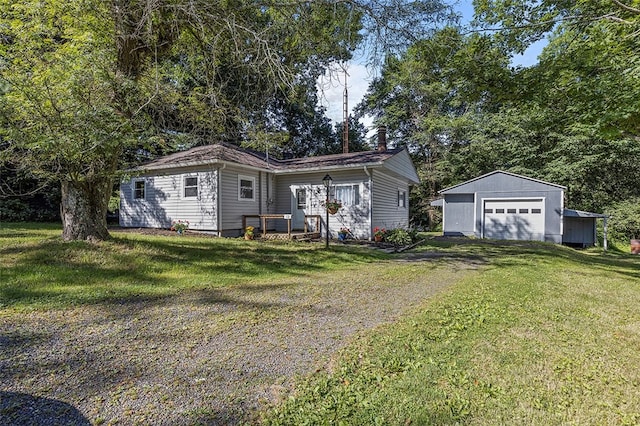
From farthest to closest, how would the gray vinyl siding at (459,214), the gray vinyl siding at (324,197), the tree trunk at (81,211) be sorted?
the gray vinyl siding at (459,214)
the gray vinyl siding at (324,197)
the tree trunk at (81,211)

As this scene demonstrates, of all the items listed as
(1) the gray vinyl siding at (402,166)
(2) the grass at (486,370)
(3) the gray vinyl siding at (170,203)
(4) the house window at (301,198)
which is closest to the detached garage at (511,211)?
(1) the gray vinyl siding at (402,166)

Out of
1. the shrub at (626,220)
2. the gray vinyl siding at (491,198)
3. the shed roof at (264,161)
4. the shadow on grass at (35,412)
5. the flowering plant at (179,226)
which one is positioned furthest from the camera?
the shrub at (626,220)

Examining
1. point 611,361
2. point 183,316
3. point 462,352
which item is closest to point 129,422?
point 183,316

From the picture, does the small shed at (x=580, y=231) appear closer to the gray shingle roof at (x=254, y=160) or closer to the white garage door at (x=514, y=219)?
the white garage door at (x=514, y=219)

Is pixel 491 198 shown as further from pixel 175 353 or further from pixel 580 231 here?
pixel 175 353

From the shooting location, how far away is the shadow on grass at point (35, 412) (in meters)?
1.99

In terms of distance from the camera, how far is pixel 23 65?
562 centimetres

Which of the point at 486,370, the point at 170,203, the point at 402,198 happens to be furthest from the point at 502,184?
the point at 486,370

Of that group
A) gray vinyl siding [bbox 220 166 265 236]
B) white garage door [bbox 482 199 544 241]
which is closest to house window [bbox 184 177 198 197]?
gray vinyl siding [bbox 220 166 265 236]

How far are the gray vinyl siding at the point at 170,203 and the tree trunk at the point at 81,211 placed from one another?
4.68 m

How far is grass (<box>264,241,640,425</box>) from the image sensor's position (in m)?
2.21

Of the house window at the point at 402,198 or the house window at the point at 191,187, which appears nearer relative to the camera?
the house window at the point at 191,187

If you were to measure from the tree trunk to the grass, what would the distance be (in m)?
6.92

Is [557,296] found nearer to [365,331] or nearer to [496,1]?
[365,331]
